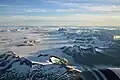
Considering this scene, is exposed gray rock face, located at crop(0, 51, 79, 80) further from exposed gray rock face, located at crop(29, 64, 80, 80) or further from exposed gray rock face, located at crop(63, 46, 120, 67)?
exposed gray rock face, located at crop(63, 46, 120, 67)

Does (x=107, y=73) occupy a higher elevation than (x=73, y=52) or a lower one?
higher

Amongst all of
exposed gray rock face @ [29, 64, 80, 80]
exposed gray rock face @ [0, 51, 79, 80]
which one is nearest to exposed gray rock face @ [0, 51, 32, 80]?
exposed gray rock face @ [0, 51, 79, 80]

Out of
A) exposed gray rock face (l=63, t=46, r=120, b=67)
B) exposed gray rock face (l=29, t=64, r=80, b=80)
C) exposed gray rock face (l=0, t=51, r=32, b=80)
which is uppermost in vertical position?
exposed gray rock face (l=29, t=64, r=80, b=80)

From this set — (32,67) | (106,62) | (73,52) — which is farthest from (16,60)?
(73,52)

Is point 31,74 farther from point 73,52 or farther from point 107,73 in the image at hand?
point 73,52

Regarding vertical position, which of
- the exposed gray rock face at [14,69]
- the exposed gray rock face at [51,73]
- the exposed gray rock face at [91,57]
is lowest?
the exposed gray rock face at [91,57]

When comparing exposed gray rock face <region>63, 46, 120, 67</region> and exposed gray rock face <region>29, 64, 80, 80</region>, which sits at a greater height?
exposed gray rock face <region>29, 64, 80, 80</region>

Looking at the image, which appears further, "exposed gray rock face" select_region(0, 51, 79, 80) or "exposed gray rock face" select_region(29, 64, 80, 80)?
"exposed gray rock face" select_region(0, 51, 79, 80)

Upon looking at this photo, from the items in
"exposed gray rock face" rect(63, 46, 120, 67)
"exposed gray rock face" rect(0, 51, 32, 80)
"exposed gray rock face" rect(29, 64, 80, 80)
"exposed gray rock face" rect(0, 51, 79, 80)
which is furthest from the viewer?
"exposed gray rock face" rect(63, 46, 120, 67)

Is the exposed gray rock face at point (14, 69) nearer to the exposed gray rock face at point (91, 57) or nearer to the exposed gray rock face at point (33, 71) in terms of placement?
the exposed gray rock face at point (33, 71)

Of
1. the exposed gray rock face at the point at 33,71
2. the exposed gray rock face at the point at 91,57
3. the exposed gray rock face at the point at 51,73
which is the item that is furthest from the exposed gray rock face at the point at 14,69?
the exposed gray rock face at the point at 91,57

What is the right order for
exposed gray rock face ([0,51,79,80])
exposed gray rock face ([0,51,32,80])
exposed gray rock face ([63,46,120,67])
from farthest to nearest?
exposed gray rock face ([63,46,120,67]), exposed gray rock face ([0,51,32,80]), exposed gray rock face ([0,51,79,80])
